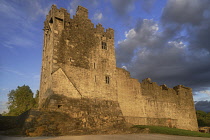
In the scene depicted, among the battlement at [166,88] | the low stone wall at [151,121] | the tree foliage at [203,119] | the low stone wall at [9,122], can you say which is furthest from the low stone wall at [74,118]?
the tree foliage at [203,119]

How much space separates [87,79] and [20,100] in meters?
22.8

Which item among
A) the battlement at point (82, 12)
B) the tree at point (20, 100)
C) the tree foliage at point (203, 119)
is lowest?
the tree foliage at point (203, 119)

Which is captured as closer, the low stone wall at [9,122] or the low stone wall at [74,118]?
the low stone wall at [74,118]

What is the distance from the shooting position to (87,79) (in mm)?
17375

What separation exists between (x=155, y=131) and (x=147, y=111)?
6.34 metres

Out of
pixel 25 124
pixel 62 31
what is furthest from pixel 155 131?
pixel 62 31

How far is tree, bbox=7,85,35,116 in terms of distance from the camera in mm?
32688

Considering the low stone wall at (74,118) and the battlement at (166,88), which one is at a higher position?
the battlement at (166,88)

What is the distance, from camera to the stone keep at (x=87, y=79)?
50.2ft

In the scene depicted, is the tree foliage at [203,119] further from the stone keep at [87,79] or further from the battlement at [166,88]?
the stone keep at [87,79]

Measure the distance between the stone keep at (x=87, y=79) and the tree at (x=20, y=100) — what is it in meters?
18.3

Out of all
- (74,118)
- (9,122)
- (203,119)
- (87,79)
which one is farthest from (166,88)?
(203,119)

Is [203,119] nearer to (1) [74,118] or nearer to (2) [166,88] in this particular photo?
(2) [166,88]

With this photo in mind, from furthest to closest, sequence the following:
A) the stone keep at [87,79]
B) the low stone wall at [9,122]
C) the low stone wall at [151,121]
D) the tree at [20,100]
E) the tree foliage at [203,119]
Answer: the tree foliage at [203,119], the tree at [20,100], the low stone wall at [151,121], the stone keep at [87,79], the low stone wall at [9,122]
